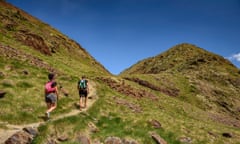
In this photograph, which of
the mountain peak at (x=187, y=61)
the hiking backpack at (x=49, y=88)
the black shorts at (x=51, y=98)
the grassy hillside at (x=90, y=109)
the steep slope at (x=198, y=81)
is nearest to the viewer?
the hiking backpack at (x=49, y=88)

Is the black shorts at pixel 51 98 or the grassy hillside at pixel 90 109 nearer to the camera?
the black shorts at pixel 51 98

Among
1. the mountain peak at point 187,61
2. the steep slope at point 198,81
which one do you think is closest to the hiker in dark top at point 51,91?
the steep slope at point 198,81

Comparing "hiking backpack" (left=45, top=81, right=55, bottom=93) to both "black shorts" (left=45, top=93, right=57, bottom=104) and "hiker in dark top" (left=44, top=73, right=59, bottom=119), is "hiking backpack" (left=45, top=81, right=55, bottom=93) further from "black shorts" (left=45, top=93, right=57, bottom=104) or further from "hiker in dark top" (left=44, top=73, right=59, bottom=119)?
"black shorts" (left=45, top=93, right=57, bottom=104)

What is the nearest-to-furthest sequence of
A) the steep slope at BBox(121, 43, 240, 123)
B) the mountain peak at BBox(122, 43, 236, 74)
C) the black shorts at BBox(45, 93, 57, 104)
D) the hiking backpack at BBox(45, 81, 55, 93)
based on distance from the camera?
the hiking backpack at BBox(45, 81, 55, 93)
the black shorts at BBox(45, 93, 57, 104)
the steep slope at BBox(121, 43, 240, 123)
the mountain peak at BBox(122, 43, 236, 74)

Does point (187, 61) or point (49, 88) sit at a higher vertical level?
point (187, 61)

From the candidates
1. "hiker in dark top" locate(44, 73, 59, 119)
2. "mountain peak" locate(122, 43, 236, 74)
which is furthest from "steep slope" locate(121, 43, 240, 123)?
"hiker in dark top" locate(44, 73, 59, 119)

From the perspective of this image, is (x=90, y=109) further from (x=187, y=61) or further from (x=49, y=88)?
(x=187, y=61)

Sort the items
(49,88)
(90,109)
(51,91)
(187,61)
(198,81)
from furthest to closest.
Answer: (187,61), (198,81), (90,109), (51,91), (49,88)

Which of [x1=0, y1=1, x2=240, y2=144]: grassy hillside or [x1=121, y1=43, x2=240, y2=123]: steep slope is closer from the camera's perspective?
[x1=0, y1=1, x2=240, y2=144]: grassy hillside

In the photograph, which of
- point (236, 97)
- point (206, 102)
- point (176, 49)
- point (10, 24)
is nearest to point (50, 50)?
point (10, 24)

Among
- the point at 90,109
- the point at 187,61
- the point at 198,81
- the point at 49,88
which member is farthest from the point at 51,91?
the point at 187,61

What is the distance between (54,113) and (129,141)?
685 cm

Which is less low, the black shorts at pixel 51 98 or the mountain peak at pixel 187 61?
the mountain peak at pixel 187 61

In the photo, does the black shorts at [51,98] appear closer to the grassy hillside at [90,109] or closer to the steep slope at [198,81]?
the grassy hillside at [90,109]
